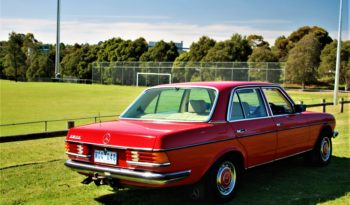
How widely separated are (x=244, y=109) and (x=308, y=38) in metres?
52.2

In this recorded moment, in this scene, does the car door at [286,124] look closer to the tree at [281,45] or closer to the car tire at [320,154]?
the car tire at [320,154]

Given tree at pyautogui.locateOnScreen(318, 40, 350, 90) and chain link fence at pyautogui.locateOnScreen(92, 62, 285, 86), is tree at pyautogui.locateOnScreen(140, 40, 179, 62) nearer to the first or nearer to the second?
chain link fence at pyautogui.locateOnScreen(92, 62, 285, 86)

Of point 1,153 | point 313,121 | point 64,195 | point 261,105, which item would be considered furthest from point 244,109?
point 1,153

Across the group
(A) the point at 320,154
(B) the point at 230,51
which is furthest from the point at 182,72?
(A) the point at 320,154

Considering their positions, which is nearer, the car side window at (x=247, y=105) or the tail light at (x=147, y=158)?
the tail light at (x=147, y=158)

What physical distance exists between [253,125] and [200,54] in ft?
220

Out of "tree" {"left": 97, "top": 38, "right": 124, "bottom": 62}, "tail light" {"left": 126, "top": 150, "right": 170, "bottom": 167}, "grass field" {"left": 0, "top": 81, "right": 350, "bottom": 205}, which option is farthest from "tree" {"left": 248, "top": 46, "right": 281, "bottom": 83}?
"tail light" {"left": 126, "top": 150, "right": 170, "bottom": 167}

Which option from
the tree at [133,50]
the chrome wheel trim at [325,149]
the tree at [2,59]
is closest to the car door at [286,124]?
the chrome wheel trim at [325,149]

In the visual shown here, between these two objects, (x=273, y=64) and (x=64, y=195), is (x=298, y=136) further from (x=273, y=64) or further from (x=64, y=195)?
(x=273, y=64)

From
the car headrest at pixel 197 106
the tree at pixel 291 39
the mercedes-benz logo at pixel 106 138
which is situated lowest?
the mercedes-benz logo at pixel 106 138

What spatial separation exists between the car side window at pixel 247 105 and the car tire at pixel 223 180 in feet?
2.07

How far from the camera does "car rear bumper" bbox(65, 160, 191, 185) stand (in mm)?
4789

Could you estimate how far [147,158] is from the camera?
487cm

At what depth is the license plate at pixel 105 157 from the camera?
17.0ft
